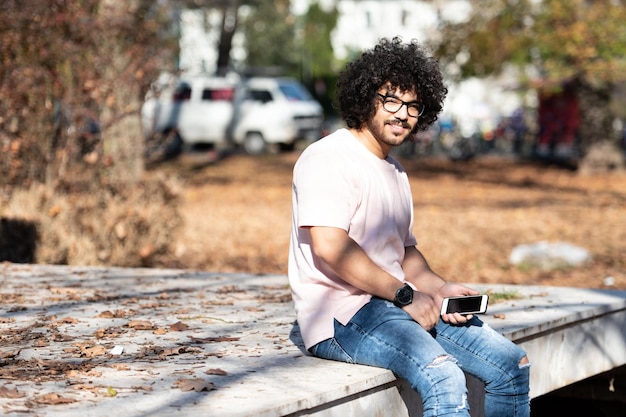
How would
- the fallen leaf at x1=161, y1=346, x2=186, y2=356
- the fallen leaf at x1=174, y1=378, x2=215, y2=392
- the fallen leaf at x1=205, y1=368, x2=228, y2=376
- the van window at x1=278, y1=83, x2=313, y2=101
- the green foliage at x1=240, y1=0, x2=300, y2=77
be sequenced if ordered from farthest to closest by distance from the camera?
the green foliage at x1=240, y1=0, x2=300, y2=77, the van window at x1=278, y1=83, x2=313, y2=101, the fallen leaf at x1=161, y1=346, x2=186, y2=356, the fallen leaf at x1=205, y1=368, x2=228, y2=376, the fallen leaf at x1=174, y1=378, x2=215, y2=392

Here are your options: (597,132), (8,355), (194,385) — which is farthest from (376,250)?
(597,132)

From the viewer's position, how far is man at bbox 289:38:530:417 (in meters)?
4.36

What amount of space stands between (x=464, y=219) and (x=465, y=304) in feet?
36.6

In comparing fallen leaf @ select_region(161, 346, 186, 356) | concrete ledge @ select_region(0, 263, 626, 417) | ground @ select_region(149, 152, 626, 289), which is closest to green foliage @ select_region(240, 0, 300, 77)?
ground @ select_region(149, 152, 626, 289)

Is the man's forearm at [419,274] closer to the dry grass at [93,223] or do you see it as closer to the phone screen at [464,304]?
the phone screen at [464,304]

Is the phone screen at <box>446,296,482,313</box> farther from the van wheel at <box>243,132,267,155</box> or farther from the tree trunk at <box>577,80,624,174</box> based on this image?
the van wheel at <box>243,132,267,155</box>

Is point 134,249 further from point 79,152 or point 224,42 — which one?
point 224,42

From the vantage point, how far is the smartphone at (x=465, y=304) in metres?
4.50

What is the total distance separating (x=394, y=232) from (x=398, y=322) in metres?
0.41

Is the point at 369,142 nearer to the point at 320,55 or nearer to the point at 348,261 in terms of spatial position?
the point at 348,261

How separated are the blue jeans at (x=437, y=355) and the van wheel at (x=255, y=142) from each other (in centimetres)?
3010

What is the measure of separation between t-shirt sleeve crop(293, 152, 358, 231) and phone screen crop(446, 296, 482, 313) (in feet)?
1.62

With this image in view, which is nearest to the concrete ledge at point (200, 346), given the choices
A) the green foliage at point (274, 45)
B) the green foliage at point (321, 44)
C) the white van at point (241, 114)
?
the white van at point (241, 114)

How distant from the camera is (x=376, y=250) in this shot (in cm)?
457
